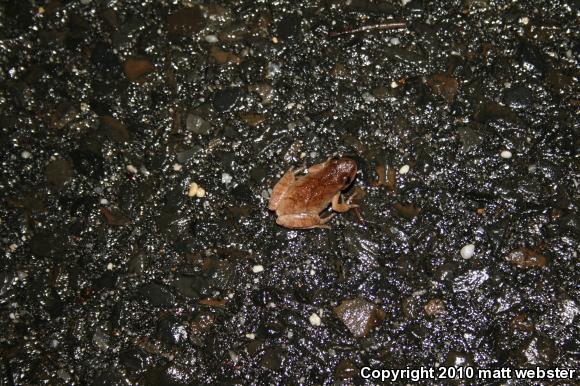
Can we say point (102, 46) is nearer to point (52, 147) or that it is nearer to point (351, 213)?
point (52, 147)

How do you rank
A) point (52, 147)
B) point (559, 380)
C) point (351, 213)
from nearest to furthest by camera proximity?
point (559, 380)
point (351, 213)
point (52, 147)

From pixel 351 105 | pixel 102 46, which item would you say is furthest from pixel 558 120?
pixel 102 46

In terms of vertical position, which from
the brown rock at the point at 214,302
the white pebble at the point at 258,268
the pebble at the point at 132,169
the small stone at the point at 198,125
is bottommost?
the brown rock at the point at 214,302

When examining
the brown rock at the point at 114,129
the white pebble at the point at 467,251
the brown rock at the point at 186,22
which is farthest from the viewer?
the brown rock at the point at 186,22

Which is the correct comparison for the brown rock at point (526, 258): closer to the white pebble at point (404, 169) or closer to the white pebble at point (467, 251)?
the white pebble at point (467, 251)

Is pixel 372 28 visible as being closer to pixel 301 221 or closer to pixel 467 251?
pixel 301 221

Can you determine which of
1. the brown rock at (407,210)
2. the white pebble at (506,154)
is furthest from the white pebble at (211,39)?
the white pebble at (506,154)

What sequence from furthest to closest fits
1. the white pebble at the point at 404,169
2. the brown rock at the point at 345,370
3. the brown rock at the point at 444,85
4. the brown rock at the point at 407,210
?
the brown rock at the point at 444,85 → the white pebble at the point at 404,169 → the brown rock at the point at 407,210 → the brown rock at the point at 345,370

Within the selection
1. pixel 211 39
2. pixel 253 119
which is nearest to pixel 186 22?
pixel 211 39
